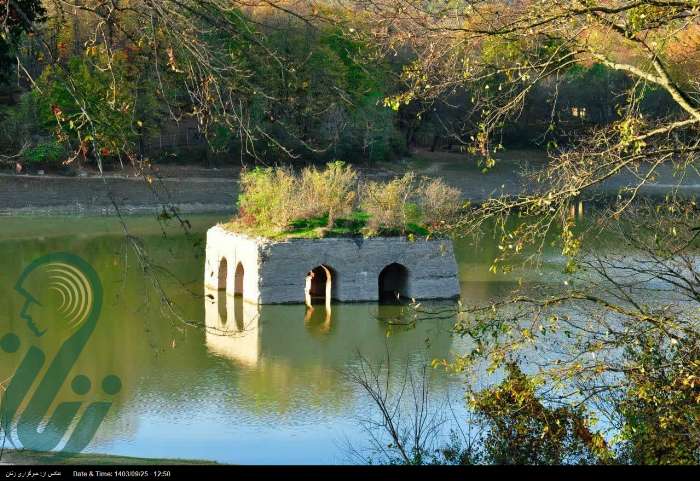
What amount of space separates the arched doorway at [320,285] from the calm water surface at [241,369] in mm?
739

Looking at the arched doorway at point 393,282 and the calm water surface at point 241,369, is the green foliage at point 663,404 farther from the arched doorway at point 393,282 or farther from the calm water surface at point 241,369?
the arched doorway at point 393,282

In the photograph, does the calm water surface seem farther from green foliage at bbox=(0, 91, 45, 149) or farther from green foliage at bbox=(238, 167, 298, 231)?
green foliage at bbox=(0, 91, 45, 149)

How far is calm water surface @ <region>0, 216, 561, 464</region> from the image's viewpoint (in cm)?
1217

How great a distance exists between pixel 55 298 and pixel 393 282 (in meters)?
6.96

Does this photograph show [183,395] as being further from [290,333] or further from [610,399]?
[610,399]

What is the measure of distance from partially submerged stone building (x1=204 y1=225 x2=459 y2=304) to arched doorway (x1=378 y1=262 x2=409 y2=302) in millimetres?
44

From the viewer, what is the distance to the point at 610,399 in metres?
8.63

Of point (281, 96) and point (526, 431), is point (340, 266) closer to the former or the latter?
point (526, 431)

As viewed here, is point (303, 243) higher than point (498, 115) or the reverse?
the reverse

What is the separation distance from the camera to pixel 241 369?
16.5 m

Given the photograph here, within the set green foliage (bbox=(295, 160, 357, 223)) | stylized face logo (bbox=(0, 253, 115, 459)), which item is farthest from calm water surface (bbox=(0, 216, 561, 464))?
green foliage (bbox=(295, 160, 357, 223))

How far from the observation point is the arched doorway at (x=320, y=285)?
22672 millimetres
